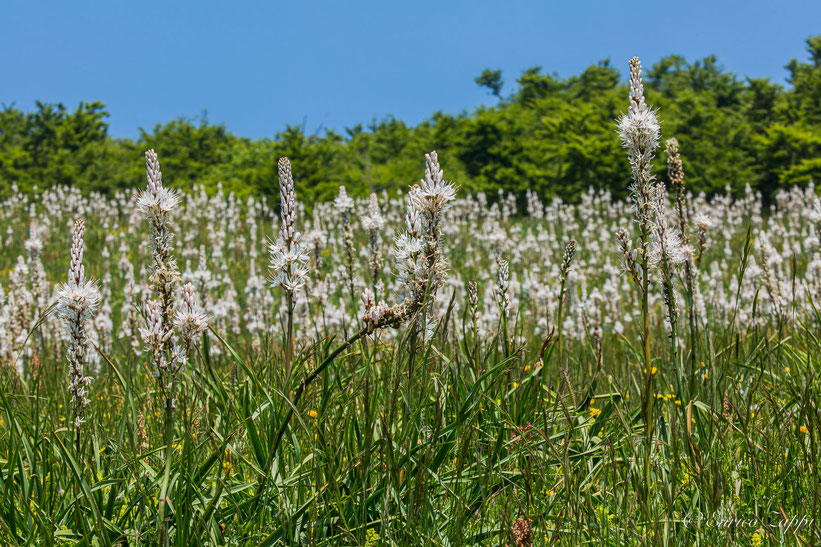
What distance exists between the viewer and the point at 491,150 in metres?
34.0

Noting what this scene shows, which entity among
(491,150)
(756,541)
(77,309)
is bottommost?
(756,541)

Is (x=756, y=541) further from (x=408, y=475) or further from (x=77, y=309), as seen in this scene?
(x=77, y=309)

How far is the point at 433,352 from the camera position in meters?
3.87

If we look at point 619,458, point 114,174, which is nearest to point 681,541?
point 619,458

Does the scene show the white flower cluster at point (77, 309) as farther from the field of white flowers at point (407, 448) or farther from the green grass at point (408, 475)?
the green grass at point (408, 475)

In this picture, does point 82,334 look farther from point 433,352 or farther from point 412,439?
point 433,352

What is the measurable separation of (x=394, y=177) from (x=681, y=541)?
2913 cm

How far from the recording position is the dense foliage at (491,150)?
3172cm

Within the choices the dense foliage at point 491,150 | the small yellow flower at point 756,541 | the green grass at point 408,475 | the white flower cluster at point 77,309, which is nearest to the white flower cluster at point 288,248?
the green grass at point 408,475

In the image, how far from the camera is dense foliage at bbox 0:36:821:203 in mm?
31719

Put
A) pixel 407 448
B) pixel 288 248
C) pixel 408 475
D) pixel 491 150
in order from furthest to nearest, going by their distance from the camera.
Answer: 1. pixel 491 150
2. pixel 288 248
3. pixel 408 475
4. pixel 407 448

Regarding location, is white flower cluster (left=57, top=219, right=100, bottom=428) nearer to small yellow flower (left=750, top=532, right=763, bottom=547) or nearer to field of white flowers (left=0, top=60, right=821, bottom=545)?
field of white flowers (left=0, top=60, right=821, bottom=545)

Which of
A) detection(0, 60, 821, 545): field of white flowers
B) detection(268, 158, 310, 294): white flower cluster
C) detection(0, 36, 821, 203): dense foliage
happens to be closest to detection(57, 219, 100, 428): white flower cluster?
detection(0, 60, 821, 545): field of white flowers

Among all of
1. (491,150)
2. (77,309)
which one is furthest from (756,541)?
(491,150)
